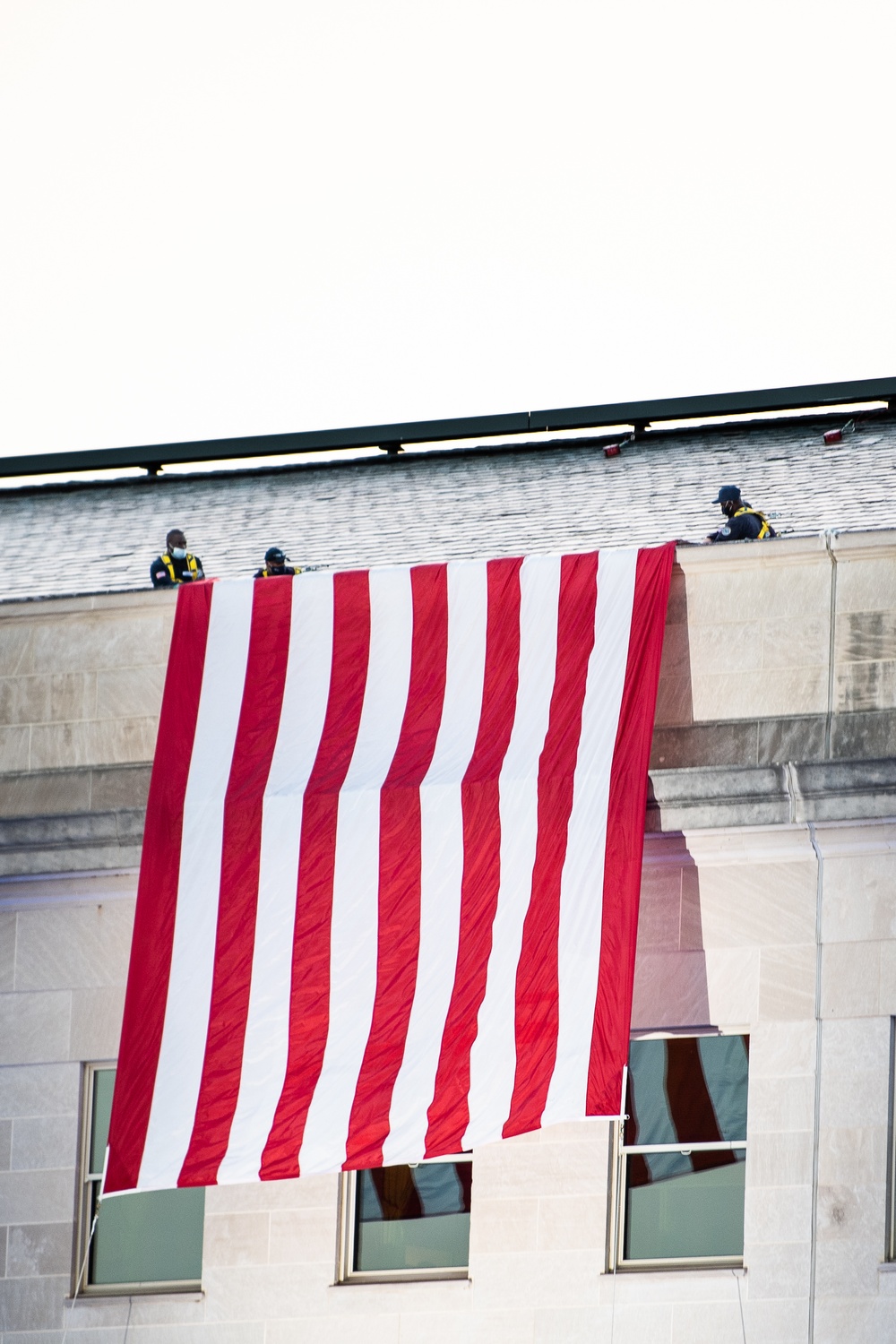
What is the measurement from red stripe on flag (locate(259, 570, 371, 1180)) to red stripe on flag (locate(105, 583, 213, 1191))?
38.8 inches

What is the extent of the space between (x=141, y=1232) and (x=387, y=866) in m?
3.42

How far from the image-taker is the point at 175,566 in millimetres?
18812

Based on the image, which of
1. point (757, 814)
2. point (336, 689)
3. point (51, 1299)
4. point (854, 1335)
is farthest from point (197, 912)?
point (854, 1335)

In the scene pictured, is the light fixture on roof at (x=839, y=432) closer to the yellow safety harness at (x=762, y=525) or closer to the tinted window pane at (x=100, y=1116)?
the yellow safety harness at (x=762, y=525)

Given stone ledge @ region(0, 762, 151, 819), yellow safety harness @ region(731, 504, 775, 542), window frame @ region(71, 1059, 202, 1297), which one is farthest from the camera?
yellow safety harness @ region(731, 504, 775, 542)

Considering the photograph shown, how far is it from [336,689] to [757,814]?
3.36 metres

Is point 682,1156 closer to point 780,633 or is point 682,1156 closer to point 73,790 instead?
point 780,633

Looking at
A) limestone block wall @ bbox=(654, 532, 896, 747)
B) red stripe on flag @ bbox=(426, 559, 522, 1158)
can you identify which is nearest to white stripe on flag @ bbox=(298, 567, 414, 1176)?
red stripe on flag @ bbox=(426, 559, 522, 1158)

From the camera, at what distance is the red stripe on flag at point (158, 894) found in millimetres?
15891

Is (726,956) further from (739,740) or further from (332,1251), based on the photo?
(332,1251)

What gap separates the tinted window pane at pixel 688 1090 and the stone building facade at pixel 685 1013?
0.14 m

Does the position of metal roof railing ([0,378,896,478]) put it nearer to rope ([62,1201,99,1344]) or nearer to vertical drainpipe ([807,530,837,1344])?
vertical drainpipe ([807,530,837,1344])

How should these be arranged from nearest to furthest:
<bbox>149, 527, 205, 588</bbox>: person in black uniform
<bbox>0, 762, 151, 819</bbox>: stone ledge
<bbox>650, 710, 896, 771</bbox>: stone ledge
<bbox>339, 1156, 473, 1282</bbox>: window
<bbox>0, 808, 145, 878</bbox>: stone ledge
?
<bbox>650, 710, 896, 771</bbox>: stone ledge < <bbox>339, 1156, 473, 1282</bbox>: window < <bbox>0, 808, 145, 878</bbox>: stone ledge < <bbox>0, 762, 151, 819</bbox>: stone ledge < <bbox>149, 527, 205, 588</bbox>: person in black uniform

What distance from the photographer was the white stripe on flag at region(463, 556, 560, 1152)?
15328 mm
